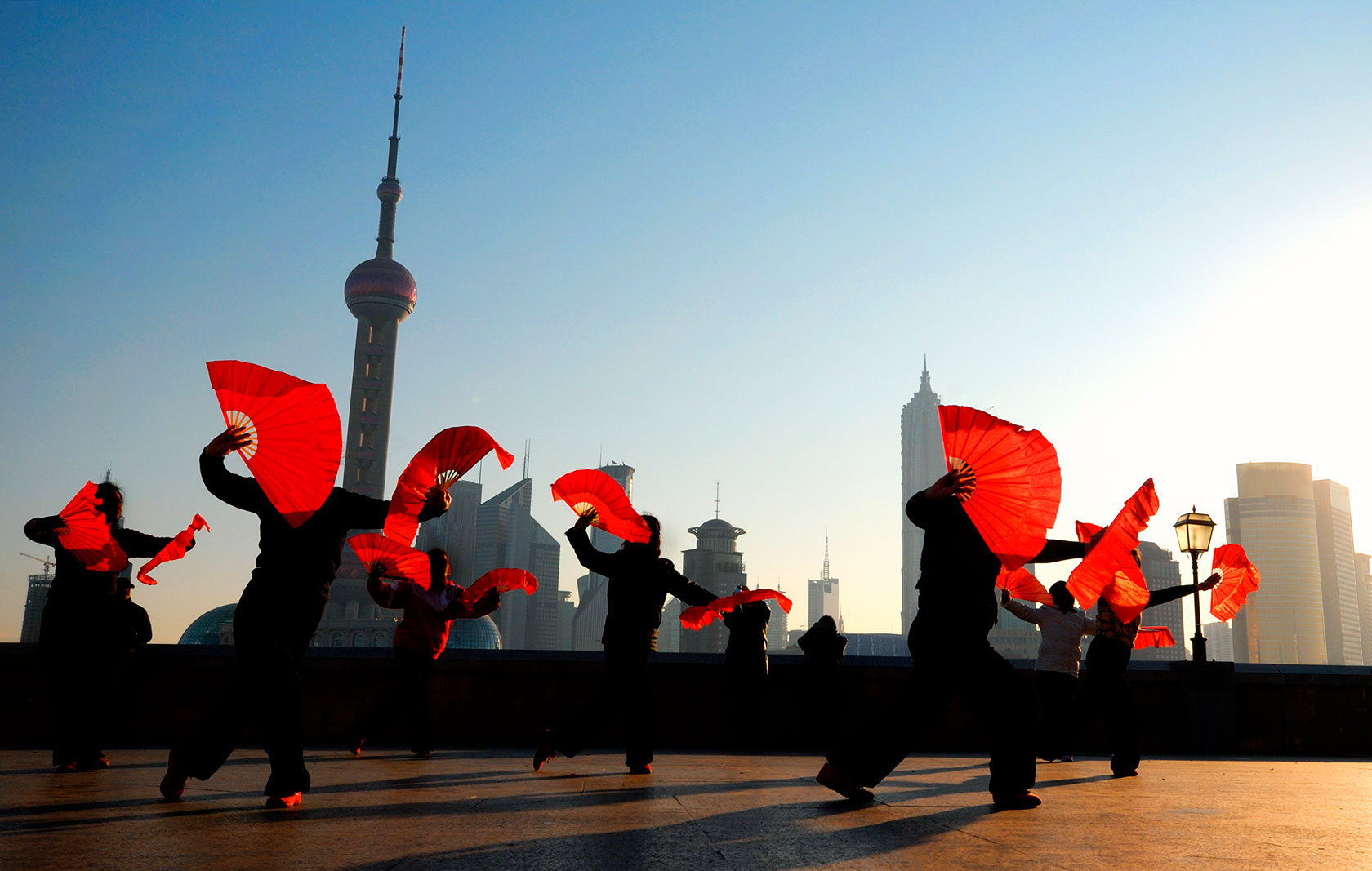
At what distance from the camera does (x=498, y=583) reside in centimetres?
1034

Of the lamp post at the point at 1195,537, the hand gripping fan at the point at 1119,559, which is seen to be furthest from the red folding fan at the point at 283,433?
the lamp post at the point at 1195,537

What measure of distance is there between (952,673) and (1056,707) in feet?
14.2

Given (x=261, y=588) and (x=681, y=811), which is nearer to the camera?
(x=681, y=811)

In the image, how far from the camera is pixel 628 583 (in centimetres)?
811

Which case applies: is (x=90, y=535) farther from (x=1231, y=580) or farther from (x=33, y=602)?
(x=33, y=602)

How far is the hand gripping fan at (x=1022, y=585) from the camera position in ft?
23.5

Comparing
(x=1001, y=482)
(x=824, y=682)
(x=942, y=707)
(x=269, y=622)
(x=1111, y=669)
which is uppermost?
(x=1001, y=482)

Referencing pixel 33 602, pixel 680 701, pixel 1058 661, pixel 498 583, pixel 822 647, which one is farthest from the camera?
pixel 33 602

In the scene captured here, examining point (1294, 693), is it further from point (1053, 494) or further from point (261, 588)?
point (261, 588)

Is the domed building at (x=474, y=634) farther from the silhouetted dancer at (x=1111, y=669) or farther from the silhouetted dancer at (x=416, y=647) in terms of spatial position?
the silhouetted dancer at (x=1111, y=669)

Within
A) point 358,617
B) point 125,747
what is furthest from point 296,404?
point 358,617

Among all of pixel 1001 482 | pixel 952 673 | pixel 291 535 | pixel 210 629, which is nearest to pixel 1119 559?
pixel 1001 482

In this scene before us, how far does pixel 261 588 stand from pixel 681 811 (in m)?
2.50

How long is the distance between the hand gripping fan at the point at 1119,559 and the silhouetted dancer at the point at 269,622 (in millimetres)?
4336
